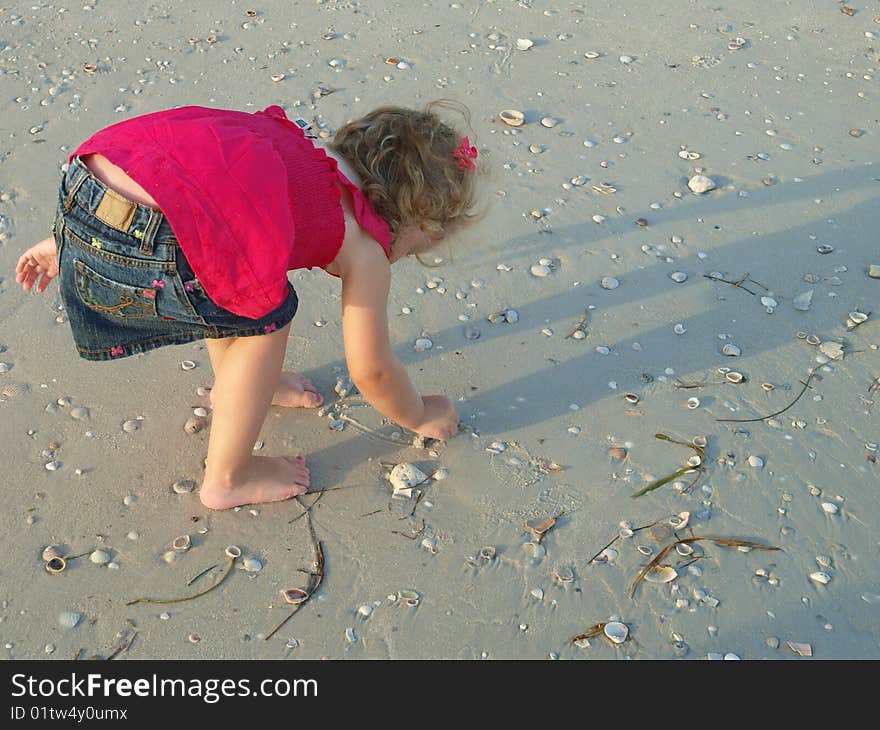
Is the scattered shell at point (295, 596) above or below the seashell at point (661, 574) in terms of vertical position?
above

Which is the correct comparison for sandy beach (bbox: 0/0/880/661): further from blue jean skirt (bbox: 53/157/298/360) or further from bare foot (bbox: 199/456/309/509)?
blue jean skirt (bbox: 53/157/298/360)

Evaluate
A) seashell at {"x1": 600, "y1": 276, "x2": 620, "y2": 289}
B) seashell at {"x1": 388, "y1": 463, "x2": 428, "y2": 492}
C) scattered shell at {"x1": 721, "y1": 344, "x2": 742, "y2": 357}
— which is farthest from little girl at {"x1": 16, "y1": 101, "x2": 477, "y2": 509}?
scattered shell at {"x1": 721, "y1": 344, "x2": 742, "y2": 357}

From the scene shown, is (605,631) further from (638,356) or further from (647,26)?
(647,26)

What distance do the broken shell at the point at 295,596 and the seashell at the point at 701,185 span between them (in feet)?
7.99

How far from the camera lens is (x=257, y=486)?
2.65 m

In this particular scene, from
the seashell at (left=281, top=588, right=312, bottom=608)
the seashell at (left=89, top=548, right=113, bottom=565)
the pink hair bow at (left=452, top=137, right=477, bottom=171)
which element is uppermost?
the pink hair bow at (left=452, top=137, right=477, bottom=171)

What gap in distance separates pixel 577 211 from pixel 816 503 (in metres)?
1.60

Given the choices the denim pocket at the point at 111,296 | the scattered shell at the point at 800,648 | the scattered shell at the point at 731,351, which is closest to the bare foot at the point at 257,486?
the denim pocket at the point at 111,296

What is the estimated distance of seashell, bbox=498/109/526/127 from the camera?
14.0 feet

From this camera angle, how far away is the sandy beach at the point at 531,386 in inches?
96.0

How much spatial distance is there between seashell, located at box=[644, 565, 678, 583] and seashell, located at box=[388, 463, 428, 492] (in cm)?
70

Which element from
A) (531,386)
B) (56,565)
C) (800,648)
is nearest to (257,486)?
(56,565)

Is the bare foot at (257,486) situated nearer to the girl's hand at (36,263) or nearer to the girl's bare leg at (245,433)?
the girl's bare leg at (245,433)

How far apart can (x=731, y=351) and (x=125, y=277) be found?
6.70ft
